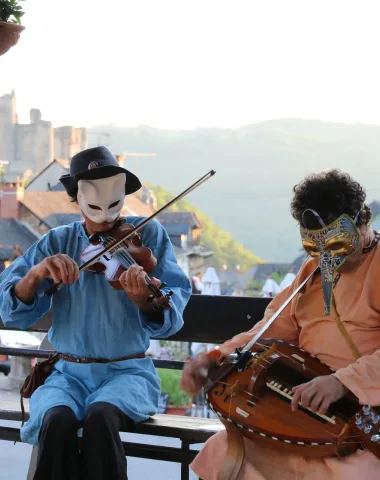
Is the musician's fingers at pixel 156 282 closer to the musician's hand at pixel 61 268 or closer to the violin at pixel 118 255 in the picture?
the violin at pixel 118 255

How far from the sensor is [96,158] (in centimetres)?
236

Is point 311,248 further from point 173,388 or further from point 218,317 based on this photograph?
point 173,388

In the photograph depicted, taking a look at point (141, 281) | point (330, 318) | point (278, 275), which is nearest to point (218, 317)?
point (141, 281)

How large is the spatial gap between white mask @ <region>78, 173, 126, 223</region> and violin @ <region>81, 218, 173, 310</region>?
5 cm

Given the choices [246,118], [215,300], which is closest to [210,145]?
[246,118]

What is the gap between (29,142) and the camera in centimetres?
1235

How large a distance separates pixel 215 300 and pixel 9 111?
964cm

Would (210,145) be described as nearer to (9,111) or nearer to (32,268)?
(9,111)

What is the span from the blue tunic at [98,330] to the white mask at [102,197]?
11 centimetres

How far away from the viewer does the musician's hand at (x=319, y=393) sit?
1729mm

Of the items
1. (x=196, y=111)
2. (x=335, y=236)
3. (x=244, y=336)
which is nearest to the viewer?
(x=335, y=236)

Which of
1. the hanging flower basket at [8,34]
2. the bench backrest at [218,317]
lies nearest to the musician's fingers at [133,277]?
the bench backrest at [218,317]

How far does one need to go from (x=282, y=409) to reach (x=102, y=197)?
0.90 m

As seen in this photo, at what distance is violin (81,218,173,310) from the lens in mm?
2254
